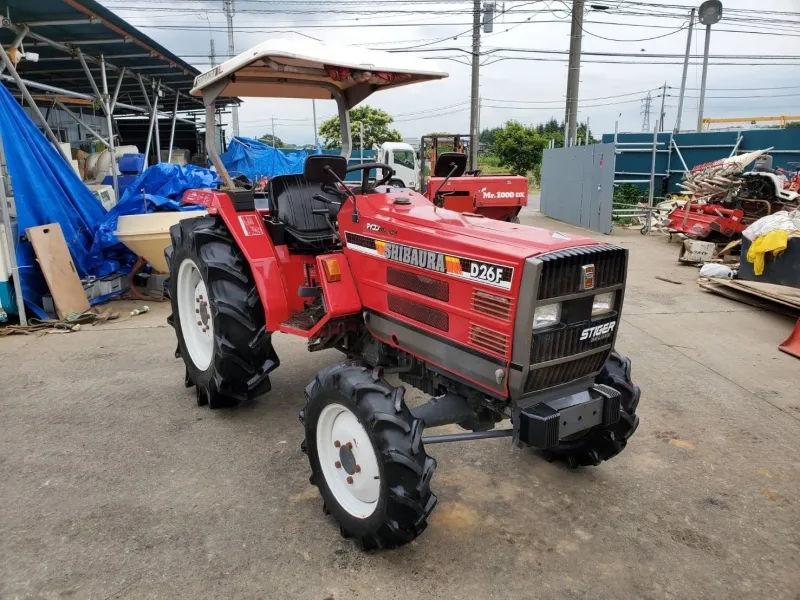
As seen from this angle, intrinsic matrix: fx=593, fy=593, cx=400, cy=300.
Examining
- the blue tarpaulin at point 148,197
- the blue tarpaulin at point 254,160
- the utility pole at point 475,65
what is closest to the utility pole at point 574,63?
the utility pole at point 475,65

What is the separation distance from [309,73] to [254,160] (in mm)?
13149

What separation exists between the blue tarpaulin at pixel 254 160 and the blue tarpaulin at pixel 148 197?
755 centimetres

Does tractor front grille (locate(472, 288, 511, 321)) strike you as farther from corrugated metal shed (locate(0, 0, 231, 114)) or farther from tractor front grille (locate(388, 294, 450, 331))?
corrugated metal shed (locate(0, 0, 231, 114))

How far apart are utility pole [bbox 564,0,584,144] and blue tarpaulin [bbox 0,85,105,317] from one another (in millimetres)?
12349

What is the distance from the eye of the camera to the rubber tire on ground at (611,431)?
9.71 feet

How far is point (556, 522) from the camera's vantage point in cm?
282

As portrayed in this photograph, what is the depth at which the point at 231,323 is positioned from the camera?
12.0ft

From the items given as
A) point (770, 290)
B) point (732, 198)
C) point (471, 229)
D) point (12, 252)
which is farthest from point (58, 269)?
point (732, 198)

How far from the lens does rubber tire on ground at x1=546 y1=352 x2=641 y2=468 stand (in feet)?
9.71

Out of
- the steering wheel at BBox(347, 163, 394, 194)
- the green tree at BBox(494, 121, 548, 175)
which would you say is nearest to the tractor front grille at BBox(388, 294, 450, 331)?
the steering wheel at BBox(347, 163, 394, 194)

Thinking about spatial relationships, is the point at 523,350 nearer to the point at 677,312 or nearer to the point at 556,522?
the point at 556,522

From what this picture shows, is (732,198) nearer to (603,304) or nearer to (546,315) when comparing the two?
(603,304)

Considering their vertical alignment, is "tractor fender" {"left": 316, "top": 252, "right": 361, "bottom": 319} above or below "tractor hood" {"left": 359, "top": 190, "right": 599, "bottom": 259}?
below

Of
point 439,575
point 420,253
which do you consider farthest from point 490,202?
point 439,575
